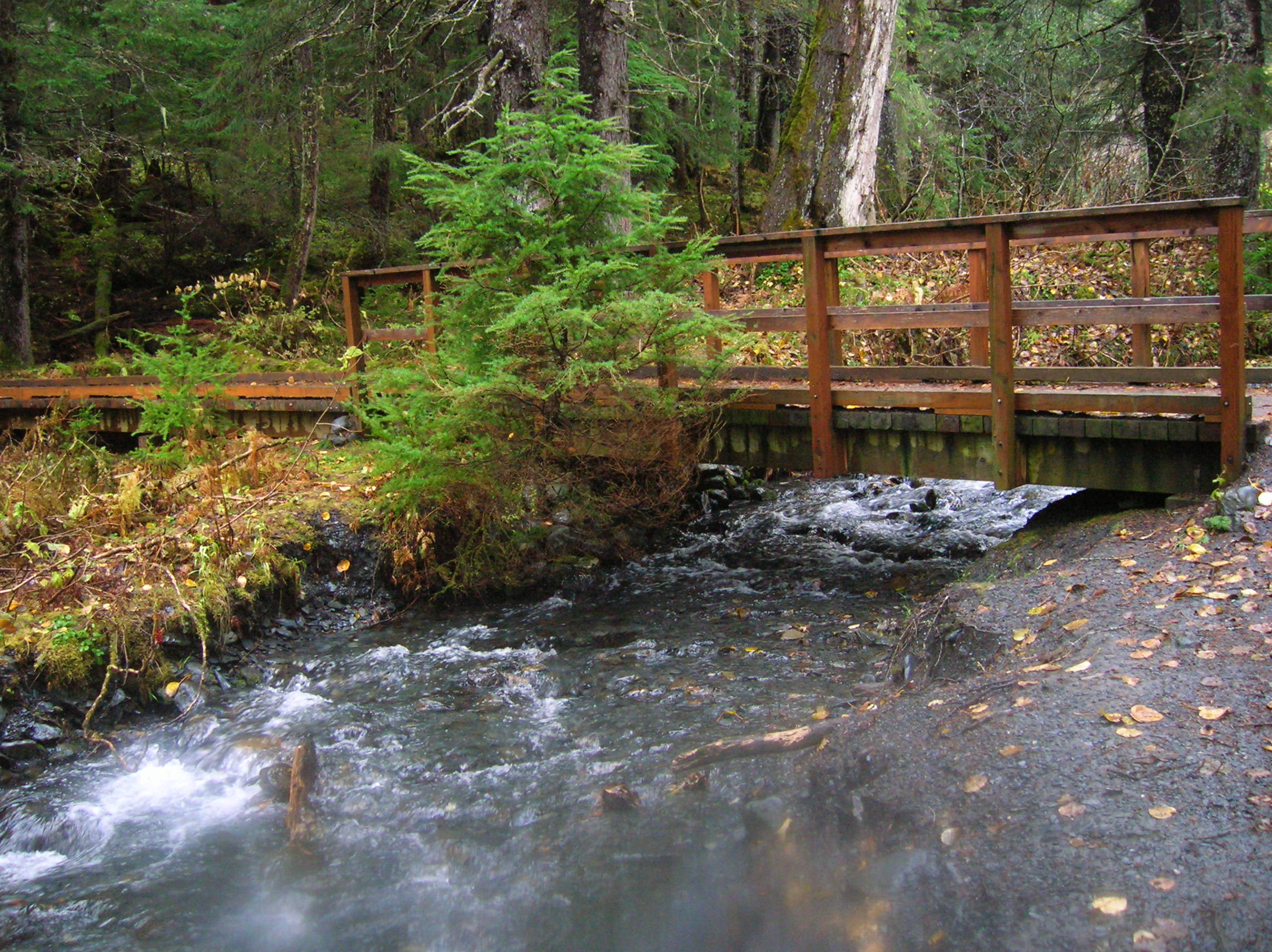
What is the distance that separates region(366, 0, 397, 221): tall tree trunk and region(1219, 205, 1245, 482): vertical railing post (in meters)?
12.3

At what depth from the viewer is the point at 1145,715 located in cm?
441

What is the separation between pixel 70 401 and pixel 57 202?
26.5 ft

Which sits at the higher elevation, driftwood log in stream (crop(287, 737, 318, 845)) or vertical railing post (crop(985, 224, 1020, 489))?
vertical railing post (crop(985, 224, 1020, 489))

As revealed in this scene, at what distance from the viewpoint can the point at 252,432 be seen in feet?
32.0

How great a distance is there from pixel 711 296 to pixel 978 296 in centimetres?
221

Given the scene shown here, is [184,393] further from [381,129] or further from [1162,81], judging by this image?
[1162,81]

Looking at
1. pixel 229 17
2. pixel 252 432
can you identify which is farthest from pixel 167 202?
pixel 252 432

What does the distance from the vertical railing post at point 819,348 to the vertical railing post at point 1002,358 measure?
122cm

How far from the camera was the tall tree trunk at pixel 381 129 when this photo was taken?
16094mm

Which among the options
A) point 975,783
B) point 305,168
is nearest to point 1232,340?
point 975,783

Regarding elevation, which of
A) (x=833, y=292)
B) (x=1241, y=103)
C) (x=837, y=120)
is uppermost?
(x=837, y=120)

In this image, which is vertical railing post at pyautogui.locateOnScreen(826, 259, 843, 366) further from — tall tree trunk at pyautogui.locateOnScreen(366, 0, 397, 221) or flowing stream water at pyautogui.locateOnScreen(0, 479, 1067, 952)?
tall tree trunk at pyautogui.locateOnScreen(366, 0, 397, 221)

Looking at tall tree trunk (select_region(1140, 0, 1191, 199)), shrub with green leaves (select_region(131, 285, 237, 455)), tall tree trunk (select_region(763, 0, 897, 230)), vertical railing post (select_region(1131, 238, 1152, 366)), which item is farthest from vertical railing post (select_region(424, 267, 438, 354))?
tall tree trunk (select_region(1140, 0, 1191, 199))

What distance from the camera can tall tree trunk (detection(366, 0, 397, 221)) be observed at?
16094 mm
